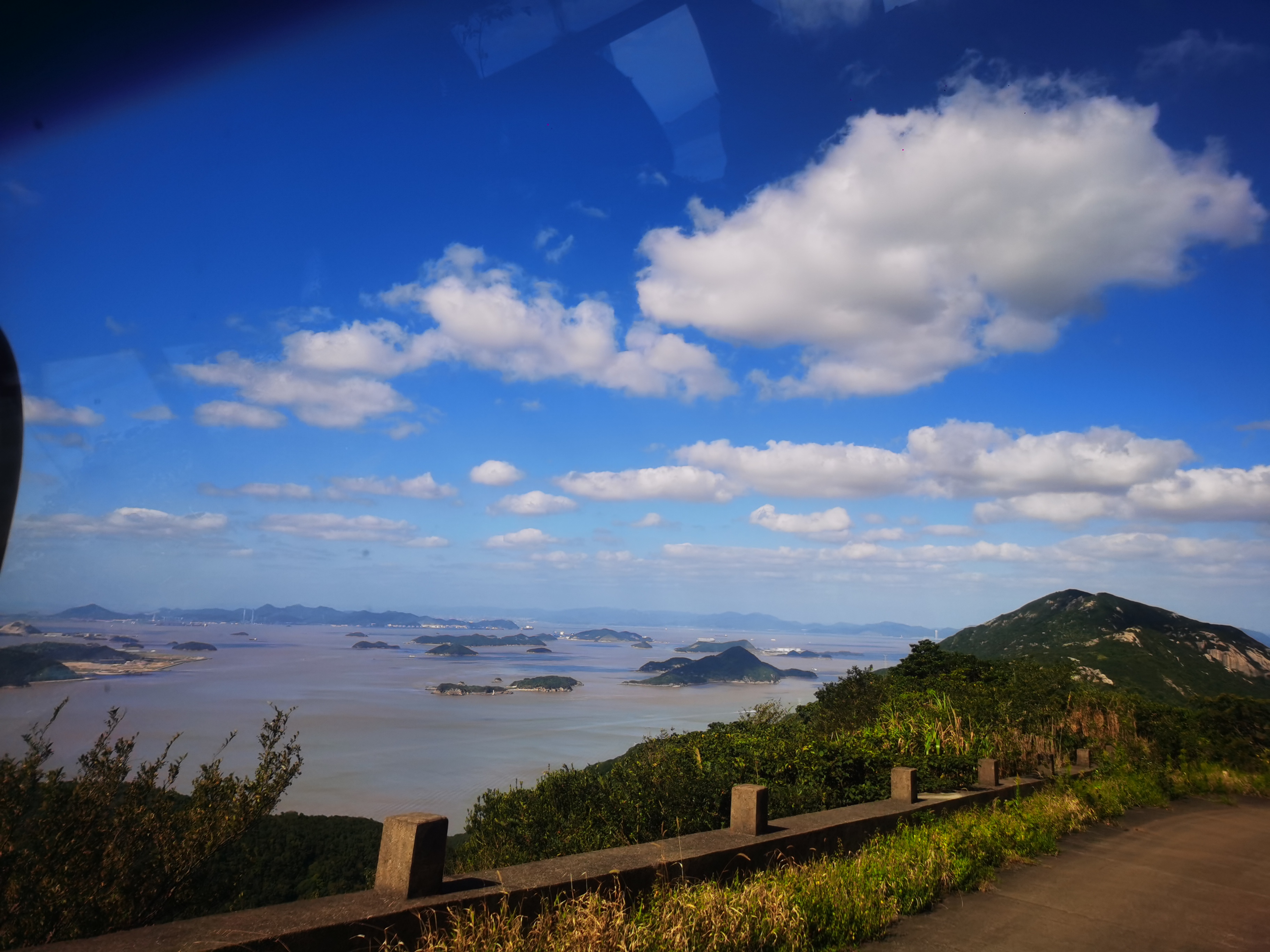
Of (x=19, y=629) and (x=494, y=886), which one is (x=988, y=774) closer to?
(x=494, y=886)

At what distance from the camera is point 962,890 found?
5.86 meters

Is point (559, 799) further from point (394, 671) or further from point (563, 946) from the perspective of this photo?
point (394, 671)

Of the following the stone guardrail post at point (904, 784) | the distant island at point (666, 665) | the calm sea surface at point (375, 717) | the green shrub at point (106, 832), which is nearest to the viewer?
the green shrub at point (106, 832)

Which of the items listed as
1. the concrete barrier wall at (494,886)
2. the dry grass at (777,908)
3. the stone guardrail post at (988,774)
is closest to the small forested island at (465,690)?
the stone guardrail post at (988,774)

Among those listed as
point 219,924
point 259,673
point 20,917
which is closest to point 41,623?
point 20,917

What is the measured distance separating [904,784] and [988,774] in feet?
7.92

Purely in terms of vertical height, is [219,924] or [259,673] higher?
[219,924]

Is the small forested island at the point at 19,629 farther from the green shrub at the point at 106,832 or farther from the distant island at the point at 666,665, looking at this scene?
the distant island at the point at 666,665

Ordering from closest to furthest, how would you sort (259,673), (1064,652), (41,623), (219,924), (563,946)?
(219,924) < (563,946) < (41,623) < (1064,652) < (259,673)

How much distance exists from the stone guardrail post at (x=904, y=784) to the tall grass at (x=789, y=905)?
1.03ft

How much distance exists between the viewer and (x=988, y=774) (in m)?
9.20

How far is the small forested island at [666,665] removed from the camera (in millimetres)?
122188

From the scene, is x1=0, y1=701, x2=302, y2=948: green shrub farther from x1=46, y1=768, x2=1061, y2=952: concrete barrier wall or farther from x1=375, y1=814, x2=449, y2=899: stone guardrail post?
x1=375, y1=814, x2=449, y2=899: stone guardrail post

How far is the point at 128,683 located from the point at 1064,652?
3458 inches
